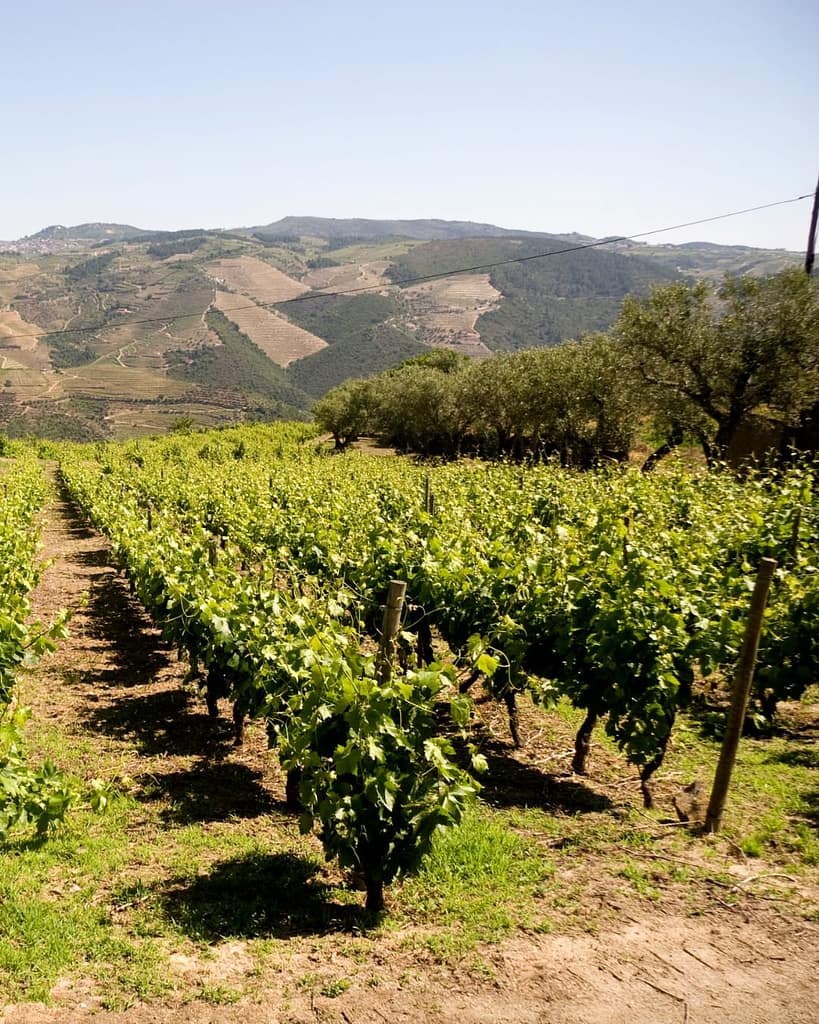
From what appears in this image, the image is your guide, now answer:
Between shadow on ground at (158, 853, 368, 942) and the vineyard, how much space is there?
0.28 m

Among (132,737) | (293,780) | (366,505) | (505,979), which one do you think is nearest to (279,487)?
(366,505)

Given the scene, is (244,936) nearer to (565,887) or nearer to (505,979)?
(505,979)

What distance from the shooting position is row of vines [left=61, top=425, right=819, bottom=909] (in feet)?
14.9

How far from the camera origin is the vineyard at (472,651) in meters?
4.57

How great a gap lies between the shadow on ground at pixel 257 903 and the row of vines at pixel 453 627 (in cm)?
39

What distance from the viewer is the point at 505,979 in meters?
4.04

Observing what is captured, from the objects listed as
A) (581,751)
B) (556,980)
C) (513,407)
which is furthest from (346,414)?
(556,980)

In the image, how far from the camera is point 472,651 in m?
4.69

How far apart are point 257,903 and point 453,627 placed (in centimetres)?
360

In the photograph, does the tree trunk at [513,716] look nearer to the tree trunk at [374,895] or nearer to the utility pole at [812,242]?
the tree trunk at [374,895]

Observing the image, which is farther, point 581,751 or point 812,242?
point 812,242

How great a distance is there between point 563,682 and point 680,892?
2122 mm

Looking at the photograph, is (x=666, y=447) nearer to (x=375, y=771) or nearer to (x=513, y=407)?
(x=513, y=407)

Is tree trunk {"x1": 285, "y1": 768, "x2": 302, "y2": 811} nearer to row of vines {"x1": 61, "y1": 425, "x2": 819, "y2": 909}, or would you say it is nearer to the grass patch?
row of vines {"x1": 61, "y1": 425, "x2": 819, "y2": 909}
